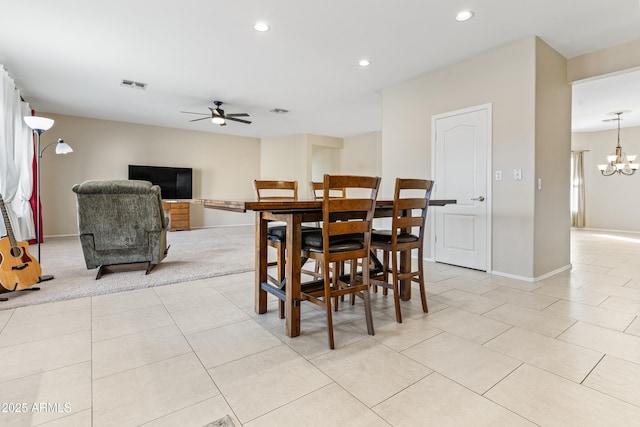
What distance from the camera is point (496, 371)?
160 centimetres

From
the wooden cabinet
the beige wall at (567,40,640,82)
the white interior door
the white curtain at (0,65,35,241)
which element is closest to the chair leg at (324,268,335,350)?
the white interior door

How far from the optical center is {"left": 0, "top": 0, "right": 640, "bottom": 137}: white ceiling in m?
2.81

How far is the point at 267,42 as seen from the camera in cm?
347

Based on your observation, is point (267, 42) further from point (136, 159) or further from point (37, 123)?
point (136, 159)

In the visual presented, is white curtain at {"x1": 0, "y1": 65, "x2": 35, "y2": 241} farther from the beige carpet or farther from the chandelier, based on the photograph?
the chandelier

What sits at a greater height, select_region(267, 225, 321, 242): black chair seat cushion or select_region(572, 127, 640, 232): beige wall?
select_region(572, 127, 640, 232): beige wall

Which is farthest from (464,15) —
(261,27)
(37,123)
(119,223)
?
(37,123)

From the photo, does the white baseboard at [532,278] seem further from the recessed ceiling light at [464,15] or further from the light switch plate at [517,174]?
the recessed ceiling light at [464,15]

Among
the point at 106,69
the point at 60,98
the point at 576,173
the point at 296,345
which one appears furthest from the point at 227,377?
the point at 576,173

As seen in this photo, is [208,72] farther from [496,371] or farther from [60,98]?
[496,371]

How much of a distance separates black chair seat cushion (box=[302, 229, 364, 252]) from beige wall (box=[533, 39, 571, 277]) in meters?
2.36

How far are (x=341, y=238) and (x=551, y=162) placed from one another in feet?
9.61

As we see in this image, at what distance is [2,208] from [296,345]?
120 inches

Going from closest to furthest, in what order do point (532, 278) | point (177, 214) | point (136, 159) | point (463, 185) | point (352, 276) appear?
point (352, 276), point (532, 278), point (463, 185), point (136, 159), point (177, 214)
